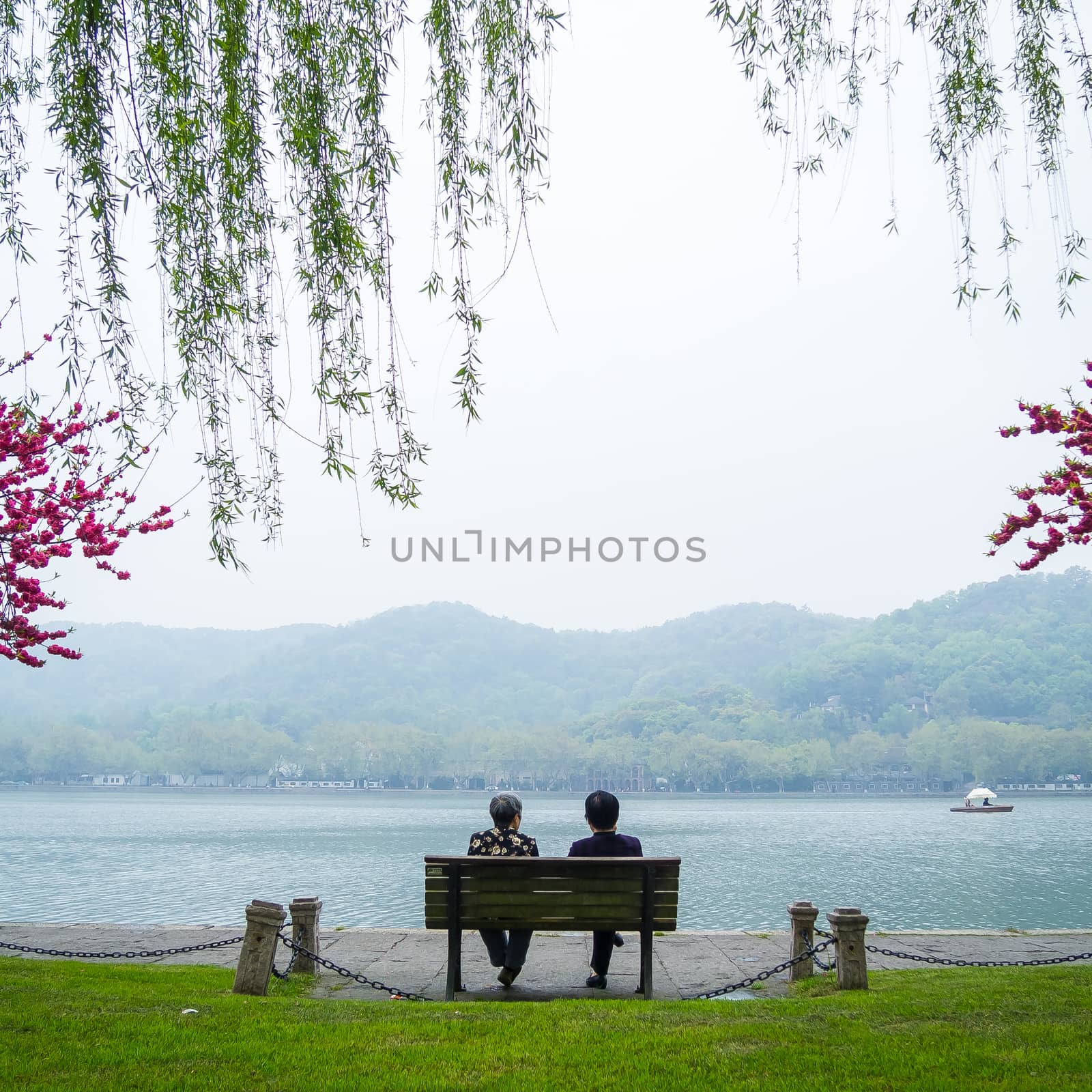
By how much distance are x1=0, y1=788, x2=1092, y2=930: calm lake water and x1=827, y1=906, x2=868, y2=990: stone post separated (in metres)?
12.4

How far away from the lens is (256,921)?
6.27 metres

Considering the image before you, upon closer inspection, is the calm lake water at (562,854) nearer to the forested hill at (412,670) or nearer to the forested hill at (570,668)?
the forested hill at (570,668)

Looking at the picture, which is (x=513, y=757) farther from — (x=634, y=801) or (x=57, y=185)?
(x=57, y=185)

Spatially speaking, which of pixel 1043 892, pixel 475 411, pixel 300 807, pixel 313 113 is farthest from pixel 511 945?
pixel 300 807

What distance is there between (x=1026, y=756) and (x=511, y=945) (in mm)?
125145

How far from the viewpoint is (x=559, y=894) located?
237 inches

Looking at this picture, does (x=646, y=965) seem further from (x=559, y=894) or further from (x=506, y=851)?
(x=506, y=851)

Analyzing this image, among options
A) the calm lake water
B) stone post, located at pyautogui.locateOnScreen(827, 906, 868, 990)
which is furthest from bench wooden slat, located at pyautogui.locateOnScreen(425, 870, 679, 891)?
the calm lake water

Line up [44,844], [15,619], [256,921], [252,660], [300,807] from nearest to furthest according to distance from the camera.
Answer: [256,921] < [15,619] < [44,844] < [300,807] < [252,660]

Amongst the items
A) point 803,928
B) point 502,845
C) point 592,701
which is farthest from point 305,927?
point 592,701

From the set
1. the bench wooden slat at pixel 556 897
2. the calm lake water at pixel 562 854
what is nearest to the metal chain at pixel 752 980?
the bench wooden slat at pixel 556 897

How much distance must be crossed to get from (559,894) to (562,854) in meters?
37.8

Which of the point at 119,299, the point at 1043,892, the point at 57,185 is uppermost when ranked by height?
the point at 57,185

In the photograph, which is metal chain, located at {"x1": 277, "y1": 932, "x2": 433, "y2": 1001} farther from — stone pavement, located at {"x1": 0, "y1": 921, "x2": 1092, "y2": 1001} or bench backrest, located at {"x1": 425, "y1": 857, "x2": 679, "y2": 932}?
bench backrest, located at {"x1": 425, "y1": 857, "x2": 679, "y2": 932}
